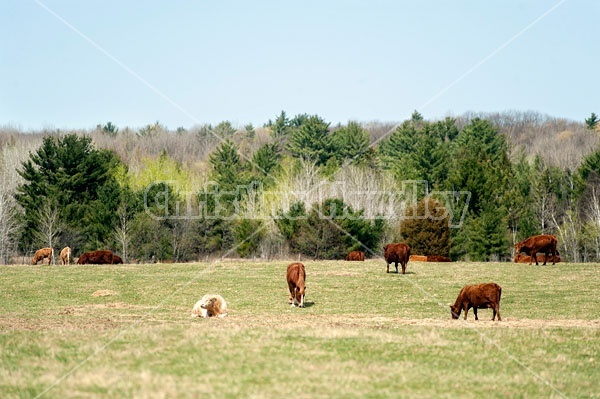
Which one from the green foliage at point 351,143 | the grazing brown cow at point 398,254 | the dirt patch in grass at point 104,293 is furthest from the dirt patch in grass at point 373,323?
the green foliage at point 351,143

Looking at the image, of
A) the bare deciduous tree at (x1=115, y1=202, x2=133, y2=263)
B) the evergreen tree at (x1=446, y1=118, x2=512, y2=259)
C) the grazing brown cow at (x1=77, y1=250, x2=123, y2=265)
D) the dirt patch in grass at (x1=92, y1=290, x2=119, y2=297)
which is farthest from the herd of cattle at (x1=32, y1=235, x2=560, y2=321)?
the bare deciduous tree at (x1=115, y1=202, x2=133, y2=263)

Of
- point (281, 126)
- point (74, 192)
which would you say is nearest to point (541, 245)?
point (74, 192)

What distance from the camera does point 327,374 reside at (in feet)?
43.1

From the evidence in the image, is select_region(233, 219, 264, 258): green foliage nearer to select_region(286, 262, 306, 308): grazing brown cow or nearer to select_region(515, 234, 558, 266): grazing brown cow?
select_region(515, 234, 558, 266): grazing brown cow

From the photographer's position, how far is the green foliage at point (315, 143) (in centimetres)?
10946

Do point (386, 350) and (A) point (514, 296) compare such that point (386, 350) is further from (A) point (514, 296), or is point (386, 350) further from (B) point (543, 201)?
(B) point (543, 201)

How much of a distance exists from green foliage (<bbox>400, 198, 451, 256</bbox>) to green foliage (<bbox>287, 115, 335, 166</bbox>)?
41676 mm

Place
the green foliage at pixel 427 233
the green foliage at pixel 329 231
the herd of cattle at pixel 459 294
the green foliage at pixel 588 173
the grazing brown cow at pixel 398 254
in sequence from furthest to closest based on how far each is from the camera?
the green foliage at pixel 588 173 < the green foliage at pixel 329 231 < the green foliage at pixel 427 233 < the grazing brown cow at pixel 398 254 < the herd of cattle at pixel 459 294

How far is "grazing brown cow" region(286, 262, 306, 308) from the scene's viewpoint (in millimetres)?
27641

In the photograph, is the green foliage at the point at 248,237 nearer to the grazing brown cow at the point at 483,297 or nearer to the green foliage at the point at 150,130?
the grazing brown cow at the point at 483,297

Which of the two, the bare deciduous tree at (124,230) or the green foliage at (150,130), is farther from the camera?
the green foliage at (150,130)

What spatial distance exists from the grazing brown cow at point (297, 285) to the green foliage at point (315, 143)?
8060 cm

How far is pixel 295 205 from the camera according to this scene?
250ft

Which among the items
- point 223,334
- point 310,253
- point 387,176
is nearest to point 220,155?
point 387,176
